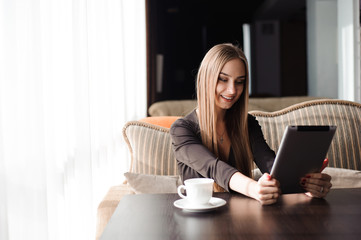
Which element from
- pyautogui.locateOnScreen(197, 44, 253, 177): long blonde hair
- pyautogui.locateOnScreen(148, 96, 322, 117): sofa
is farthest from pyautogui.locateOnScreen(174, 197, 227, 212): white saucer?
pyautogui.locateOnScreen(148, 96, 322, 117): sofa

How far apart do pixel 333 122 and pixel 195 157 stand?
0.94 meters

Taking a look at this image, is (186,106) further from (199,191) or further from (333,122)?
(199,191)

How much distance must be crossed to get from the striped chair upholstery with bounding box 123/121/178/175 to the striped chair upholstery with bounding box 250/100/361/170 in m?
0.48

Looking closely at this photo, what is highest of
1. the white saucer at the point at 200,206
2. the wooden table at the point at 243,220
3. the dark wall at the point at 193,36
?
the dark wall at the point at 193,36

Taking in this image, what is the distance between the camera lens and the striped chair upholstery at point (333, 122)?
202 centimetres

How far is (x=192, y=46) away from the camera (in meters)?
5.60

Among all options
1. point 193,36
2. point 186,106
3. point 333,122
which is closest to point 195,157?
point 333,122

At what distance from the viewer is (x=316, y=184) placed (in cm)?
121

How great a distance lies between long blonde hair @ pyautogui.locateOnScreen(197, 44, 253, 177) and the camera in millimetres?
1521

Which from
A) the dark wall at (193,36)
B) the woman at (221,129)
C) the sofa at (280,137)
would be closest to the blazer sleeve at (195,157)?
the woman at (221,129)

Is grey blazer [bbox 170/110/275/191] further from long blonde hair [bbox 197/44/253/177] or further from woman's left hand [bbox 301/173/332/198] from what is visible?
woman's left hand [bbox 301/173/332/198]

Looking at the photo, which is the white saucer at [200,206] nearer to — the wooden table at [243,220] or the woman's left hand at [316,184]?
the wooden table at [243,220]

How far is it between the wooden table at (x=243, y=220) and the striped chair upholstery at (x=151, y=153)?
0.79 meters

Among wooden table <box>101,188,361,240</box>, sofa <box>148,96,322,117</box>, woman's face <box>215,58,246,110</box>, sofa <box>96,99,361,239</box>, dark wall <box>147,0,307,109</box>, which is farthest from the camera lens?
dark wall <box>147,0,307,109</box>
